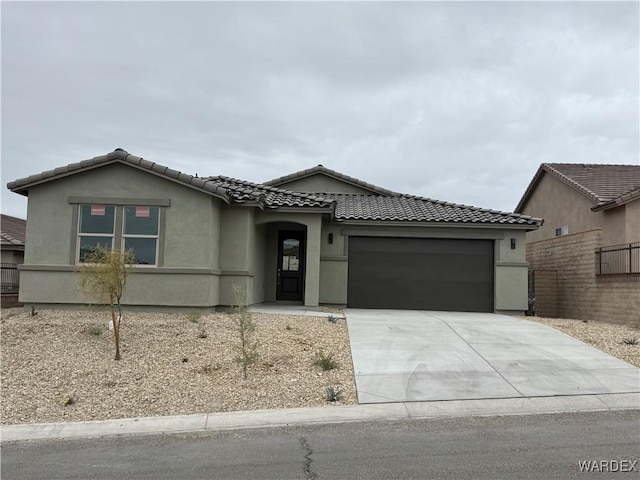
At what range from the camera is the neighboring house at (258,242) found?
1348 centimetres

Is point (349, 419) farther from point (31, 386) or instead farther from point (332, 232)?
point (332, 232)

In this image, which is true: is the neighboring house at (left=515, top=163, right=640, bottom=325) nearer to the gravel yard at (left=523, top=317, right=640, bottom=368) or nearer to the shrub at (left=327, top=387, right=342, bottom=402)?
the gravel yard at (left=523, top=317, right=640, bottom=368)

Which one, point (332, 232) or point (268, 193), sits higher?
point (268, 193)

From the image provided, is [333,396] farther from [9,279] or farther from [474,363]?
[9,279]

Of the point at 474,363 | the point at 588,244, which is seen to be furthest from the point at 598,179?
the point at 474,363

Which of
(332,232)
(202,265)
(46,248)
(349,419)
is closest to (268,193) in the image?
(332,232)

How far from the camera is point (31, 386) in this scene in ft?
27.4

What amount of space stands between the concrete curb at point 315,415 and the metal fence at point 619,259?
8.32m

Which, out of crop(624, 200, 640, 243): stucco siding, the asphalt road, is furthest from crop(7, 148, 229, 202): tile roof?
crop(624, 200, 640, 243): stucco siding

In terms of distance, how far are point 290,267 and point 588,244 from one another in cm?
974

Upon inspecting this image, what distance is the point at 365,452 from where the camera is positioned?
5.82m

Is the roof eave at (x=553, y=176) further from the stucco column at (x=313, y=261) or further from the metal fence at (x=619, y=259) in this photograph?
the stucco column at (x=313, y=261)

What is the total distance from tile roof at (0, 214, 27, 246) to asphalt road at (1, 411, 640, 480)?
52.4 ft

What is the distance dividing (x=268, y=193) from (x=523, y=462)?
12780mm
